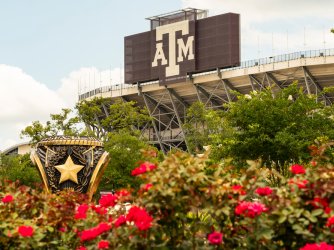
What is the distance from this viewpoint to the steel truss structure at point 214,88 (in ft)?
286

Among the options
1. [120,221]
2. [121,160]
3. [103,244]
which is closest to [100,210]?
[120,221]

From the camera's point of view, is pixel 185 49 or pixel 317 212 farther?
pixel 185 49

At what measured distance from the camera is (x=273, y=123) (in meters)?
42.4

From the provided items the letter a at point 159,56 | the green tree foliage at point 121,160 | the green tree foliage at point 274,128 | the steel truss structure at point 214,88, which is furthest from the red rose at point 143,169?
the letter a at point 159,56

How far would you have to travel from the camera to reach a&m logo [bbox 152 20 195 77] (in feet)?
318

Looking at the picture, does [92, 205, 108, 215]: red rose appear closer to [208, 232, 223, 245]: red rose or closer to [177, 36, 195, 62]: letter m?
[208, 232, 223, 245]: red rose

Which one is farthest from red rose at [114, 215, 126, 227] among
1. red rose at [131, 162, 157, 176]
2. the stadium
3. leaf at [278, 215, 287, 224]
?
the stadium

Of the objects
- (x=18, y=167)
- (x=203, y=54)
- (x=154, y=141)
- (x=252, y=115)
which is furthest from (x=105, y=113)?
(x=252, y=115)

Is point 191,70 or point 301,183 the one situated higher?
point 191,70

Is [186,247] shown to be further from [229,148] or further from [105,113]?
[105,113]

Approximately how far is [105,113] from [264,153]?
6531cm

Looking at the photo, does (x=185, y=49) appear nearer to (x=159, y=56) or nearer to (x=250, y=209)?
(x=159, y=56)

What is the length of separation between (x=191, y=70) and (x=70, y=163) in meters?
70.4

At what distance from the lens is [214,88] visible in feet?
A: 318
